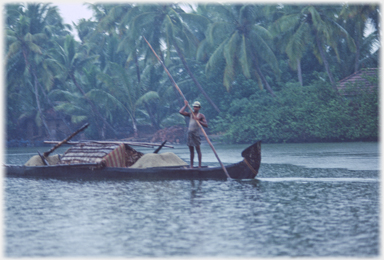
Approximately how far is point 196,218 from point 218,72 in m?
27.2

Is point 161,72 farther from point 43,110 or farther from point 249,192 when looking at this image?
point 249,192

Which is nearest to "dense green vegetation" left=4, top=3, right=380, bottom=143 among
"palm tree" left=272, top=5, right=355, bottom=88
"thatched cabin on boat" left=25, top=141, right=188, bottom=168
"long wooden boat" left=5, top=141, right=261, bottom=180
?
"palm tree" left=272, top=5, right=355, bottom=88

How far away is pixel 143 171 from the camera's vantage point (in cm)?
1193

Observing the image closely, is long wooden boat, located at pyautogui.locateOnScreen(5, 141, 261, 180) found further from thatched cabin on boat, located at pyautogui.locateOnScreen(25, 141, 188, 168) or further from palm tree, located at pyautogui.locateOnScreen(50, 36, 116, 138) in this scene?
palm tree, located at pyautogui.locateOnScreen(50, 36, 116, 138)

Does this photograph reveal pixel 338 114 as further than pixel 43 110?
No

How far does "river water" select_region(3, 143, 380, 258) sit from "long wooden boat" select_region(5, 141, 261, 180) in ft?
0.64

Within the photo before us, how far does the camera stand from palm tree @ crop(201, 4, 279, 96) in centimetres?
2952

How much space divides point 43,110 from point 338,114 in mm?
20461

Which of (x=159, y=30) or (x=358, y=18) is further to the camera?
(x=159, y=30)

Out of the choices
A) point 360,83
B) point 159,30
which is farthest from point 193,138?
point 159,30

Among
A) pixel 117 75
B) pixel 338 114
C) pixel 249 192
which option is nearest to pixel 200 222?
pixel 249 192

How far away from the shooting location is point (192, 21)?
32812 millimetres

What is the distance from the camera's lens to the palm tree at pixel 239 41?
29.5m

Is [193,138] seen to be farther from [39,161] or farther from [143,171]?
[39,161]
